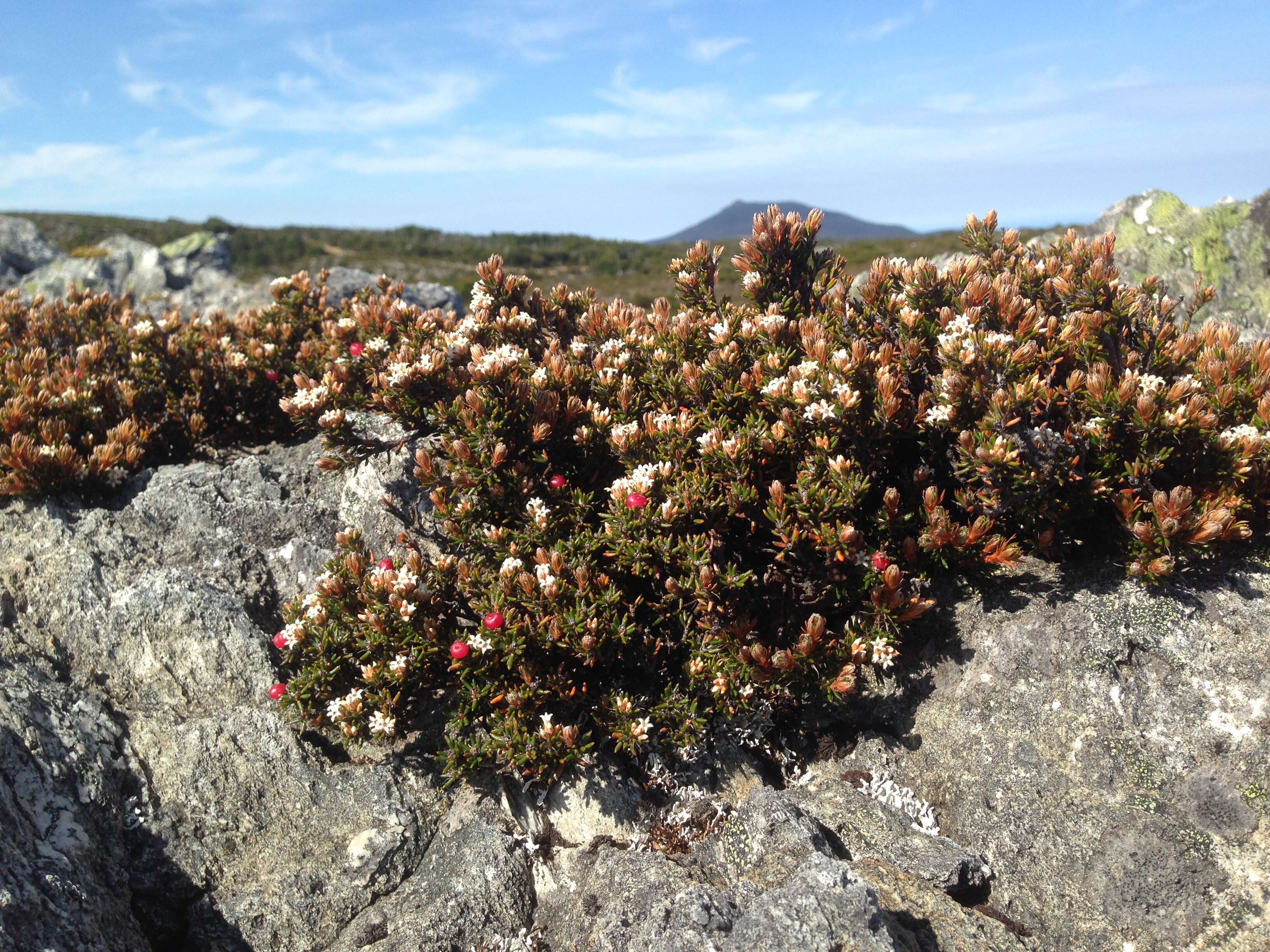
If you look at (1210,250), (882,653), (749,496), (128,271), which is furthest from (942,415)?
(128,271)

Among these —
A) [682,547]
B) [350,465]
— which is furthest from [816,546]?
[350,465]

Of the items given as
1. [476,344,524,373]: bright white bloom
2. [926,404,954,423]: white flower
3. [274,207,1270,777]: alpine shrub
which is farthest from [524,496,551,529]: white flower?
[926,404,954,423]: white flower

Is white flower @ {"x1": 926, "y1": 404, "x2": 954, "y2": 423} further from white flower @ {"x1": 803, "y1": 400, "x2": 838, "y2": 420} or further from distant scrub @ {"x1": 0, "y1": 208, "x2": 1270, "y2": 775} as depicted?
white flower @ {"x1": 803, "y1": 400, "x2": 838, "y2": 420}

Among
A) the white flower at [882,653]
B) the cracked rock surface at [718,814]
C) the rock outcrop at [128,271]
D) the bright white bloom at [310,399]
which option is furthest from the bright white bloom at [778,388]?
the rock outcrop at [128,271]

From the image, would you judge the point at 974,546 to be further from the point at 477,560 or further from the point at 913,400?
the point at 477,560

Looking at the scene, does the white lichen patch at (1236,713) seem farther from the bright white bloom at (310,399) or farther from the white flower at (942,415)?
the bright white bloom at (310,399)

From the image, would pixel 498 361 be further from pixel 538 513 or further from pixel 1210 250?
pixel 1210 250
